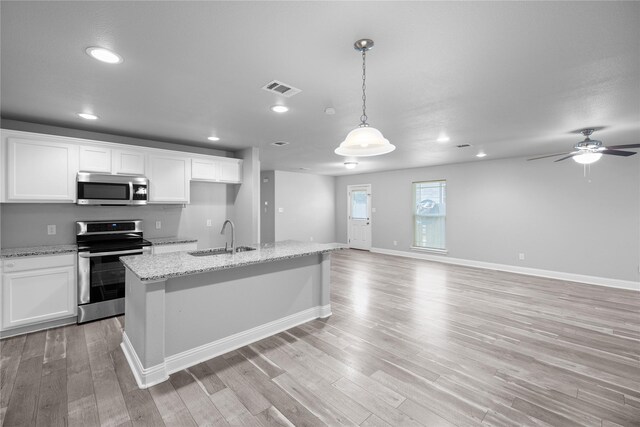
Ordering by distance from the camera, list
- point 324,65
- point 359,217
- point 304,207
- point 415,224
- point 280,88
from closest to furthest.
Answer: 1. point 324,65
2. point 280,88
3. point 415,224
4. point 304,207
5. point 359,217

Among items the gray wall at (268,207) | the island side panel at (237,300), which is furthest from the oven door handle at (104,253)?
the gray wall at (268,207)

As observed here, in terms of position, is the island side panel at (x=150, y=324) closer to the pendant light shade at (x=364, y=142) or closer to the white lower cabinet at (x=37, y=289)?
the white lower cabinet at (x=37, y=289)

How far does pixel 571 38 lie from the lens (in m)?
1.78

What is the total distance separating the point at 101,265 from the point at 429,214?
22.3 ft

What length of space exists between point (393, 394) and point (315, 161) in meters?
5.08

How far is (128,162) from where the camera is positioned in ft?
12.9

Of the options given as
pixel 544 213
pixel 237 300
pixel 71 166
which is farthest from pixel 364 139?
pixel 544 213

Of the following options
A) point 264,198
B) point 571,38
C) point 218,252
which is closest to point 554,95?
point 571,38

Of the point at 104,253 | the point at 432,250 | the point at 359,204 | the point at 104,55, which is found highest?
the point at 104,55

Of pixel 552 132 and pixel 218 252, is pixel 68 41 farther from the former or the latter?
→ pixel 552 132

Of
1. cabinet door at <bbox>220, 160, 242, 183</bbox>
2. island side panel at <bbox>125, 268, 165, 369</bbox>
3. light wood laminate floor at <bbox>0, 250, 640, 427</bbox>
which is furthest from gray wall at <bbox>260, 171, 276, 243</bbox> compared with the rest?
island side panel at <bbox>125, 268, 165, 369</bbox>

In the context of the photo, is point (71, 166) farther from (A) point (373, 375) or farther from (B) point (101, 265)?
(A) point (373, 375)

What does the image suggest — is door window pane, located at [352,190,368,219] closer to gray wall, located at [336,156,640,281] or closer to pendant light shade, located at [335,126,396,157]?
gray wall, located at [336,156,640,281]

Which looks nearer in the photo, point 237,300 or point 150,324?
point 150,324
